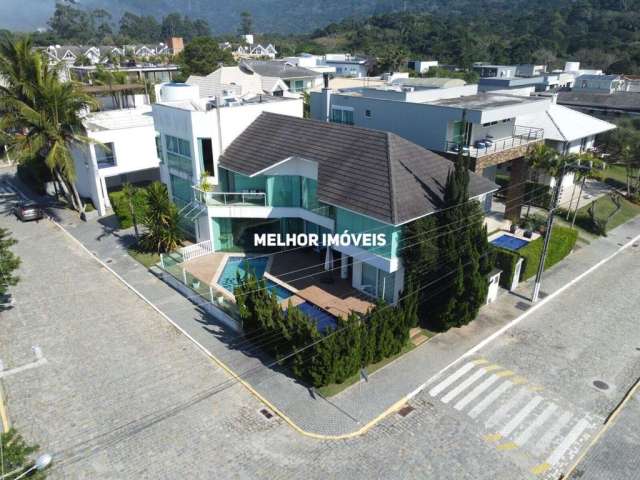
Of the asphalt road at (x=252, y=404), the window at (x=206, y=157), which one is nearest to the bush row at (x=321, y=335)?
the asphalt road at (x=252, y=404)

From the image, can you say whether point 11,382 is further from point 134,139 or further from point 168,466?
point 134,139

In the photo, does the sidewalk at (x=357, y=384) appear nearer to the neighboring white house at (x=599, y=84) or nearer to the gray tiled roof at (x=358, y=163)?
the gray tiled roof at (x=358, y=163)

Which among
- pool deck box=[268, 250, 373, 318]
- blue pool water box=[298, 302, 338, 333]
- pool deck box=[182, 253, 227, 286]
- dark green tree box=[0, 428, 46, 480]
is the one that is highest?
dark green tree box=[0, 428, 46, 480]

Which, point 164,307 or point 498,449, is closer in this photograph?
point 498,449

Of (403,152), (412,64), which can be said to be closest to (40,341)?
(403,152)

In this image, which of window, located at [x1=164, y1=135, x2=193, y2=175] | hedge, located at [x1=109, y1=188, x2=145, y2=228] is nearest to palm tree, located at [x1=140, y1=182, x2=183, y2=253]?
window, located at [x1=164, y1=135, x2=193, y2=175]

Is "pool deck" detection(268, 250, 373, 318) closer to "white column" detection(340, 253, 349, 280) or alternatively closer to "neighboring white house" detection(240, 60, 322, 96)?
"white column" detection(340, 253, 349, 280)

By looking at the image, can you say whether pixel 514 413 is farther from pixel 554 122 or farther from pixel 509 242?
pixel 554 122
